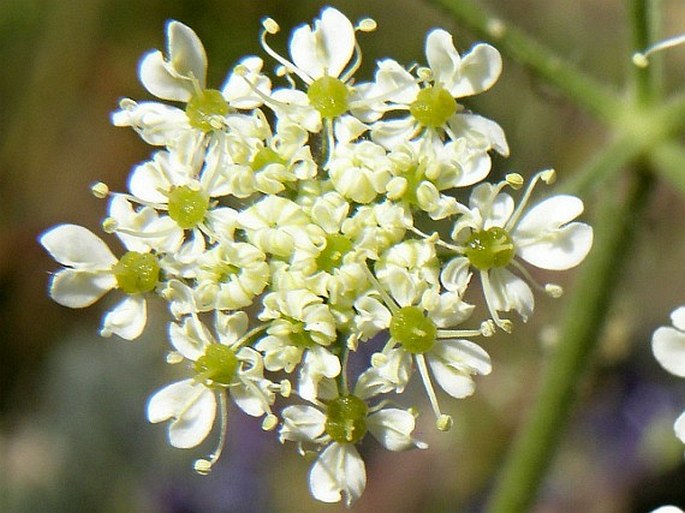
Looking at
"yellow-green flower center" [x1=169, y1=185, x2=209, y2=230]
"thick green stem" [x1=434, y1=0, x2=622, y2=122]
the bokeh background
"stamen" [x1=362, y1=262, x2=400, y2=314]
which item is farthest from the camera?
the bokeh background

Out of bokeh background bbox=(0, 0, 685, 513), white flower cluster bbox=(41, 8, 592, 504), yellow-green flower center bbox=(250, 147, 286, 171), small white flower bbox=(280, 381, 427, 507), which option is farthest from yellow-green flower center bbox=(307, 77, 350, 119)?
bokeh background bbox=(0, 0, 685, 513)

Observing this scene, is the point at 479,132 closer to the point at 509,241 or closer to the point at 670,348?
the point at 509,241

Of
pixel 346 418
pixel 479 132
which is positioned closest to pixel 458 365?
pixel 346 418

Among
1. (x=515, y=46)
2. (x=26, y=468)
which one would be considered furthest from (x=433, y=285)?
(x=26, y=468)

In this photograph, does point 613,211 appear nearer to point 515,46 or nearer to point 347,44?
point 515,46

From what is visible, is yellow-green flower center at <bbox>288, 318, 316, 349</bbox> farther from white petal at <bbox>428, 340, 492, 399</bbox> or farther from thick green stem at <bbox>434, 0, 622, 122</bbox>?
thick green stem at <bbox>434, 0, 622, 122</bbox>
